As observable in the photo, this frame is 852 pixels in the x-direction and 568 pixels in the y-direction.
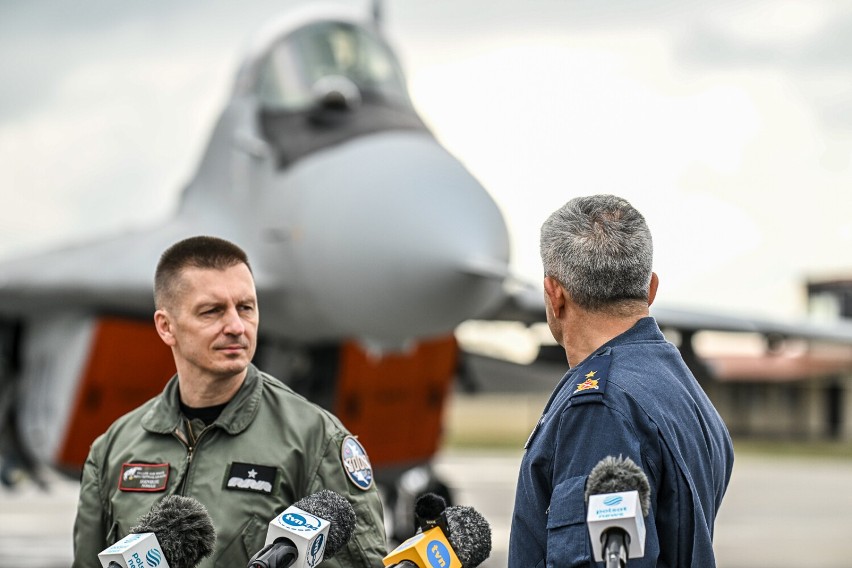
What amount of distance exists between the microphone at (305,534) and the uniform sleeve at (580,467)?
38 centimetres

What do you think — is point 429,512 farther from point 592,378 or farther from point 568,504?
point 592,378

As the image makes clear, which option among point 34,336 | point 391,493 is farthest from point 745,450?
point 34,336

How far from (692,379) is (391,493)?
9711 millimetres

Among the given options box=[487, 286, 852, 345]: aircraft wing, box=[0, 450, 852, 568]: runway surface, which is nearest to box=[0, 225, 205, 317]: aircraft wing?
box=[0, 450, 852, 568]: runway surface

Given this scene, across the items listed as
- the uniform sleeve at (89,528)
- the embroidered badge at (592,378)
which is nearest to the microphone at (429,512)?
the embroidered badge at (592,378)

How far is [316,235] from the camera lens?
22.2 feet

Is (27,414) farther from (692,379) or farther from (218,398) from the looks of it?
(692,379)

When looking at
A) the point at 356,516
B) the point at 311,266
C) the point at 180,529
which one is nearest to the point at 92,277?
the point at 311,266

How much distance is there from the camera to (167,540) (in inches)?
80.0

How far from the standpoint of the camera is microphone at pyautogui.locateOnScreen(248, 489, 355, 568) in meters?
1.94

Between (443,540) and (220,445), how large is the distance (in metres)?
0.74

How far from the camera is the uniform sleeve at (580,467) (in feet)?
6.21

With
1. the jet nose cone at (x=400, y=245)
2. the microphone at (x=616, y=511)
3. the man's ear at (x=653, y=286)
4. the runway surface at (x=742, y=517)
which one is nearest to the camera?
the microphone at (x=616, y=511)

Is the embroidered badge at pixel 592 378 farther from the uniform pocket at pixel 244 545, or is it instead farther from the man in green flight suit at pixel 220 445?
the uniform pocket at pixel 244 545
